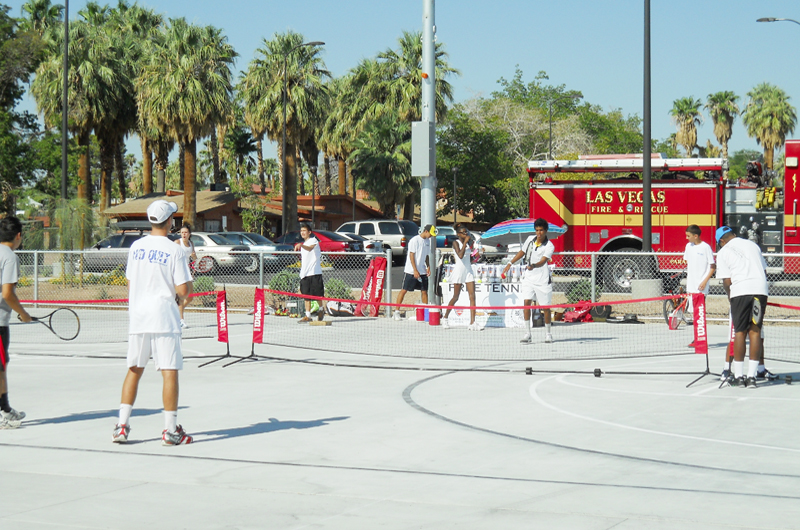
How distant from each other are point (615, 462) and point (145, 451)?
3549 millimetres

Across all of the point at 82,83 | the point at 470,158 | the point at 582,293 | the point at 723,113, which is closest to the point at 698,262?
the point at 582,293

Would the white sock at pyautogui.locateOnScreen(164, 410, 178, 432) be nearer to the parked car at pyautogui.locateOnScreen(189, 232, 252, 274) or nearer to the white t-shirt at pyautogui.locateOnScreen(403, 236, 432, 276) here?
the white t-shirt at pyautogui.locateOnScreen(403, 236, 432, 276)

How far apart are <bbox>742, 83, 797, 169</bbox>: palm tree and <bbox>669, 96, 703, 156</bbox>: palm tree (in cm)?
863

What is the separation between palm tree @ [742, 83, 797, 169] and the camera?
66.3 m

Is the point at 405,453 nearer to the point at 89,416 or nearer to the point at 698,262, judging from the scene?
the point at 89,416

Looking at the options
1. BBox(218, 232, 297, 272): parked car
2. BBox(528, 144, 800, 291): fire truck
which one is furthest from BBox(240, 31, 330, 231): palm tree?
BBox(528, 144, 800, 291): fire truck

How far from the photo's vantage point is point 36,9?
57.6 m

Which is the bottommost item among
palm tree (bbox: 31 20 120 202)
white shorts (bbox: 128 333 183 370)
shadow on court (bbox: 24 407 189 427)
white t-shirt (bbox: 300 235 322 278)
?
shadow on court (bbox: 24 407 189 427)

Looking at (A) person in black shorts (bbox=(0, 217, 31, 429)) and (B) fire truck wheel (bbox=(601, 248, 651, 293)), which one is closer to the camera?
(A) person in black shorts (bbox=(0, 217, 31, 429))

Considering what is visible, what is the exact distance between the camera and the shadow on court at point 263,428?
24.3ft

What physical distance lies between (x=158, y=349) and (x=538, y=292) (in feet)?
26.2

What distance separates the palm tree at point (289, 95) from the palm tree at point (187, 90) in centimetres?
311

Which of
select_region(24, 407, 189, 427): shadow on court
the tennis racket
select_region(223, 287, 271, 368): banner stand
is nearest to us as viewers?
select_region(24, 407, 189, 427): shadow on court

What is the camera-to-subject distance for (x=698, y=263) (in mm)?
13562
